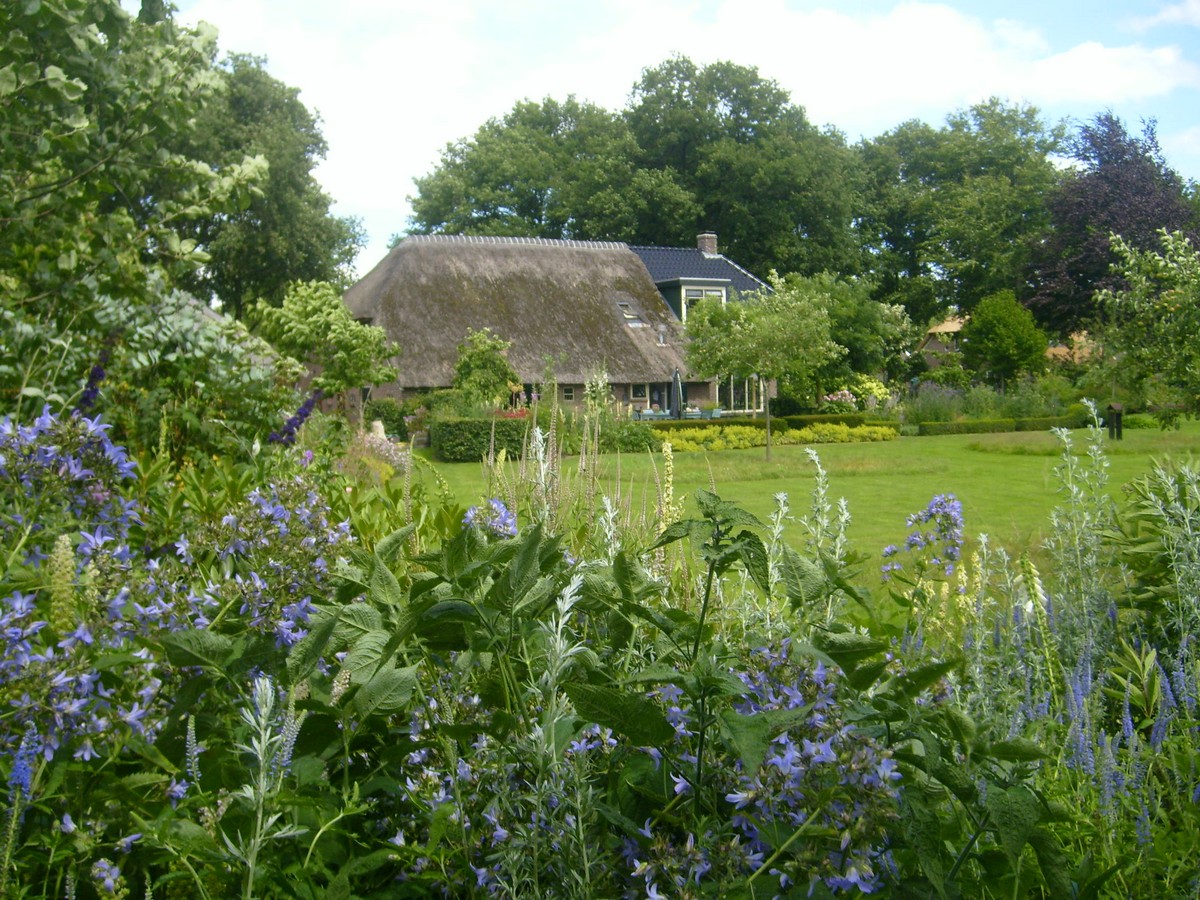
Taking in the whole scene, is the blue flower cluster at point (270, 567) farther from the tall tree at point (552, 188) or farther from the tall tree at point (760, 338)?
the tall tree at point (552, 188)

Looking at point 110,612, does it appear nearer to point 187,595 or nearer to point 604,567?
point 187,595

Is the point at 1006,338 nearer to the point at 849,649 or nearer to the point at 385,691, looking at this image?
the point at 849,649

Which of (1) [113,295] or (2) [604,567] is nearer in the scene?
(2) [604,567]

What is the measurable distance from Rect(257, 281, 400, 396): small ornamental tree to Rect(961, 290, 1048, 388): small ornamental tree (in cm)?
2462

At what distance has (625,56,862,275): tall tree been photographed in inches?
1740

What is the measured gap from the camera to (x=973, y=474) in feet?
54.5

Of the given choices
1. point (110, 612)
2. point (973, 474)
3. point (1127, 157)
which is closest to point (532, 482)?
point (110, 612)

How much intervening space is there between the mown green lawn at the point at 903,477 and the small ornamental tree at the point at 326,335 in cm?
448

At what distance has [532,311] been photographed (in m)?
36.1

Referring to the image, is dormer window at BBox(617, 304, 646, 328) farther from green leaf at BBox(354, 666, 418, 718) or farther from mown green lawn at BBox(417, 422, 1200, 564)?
green leaf at BBox(354, 666, 418, 718)

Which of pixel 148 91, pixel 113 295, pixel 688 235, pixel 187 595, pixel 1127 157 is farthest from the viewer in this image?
pixel 688 235

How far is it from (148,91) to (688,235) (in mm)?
42311

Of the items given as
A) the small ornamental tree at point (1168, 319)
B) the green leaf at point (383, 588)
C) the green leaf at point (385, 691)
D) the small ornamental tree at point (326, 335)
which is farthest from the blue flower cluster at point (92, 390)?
the small ornamental tree at point (326, 335)

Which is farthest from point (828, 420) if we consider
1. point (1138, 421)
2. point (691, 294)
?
point (691, 294)
